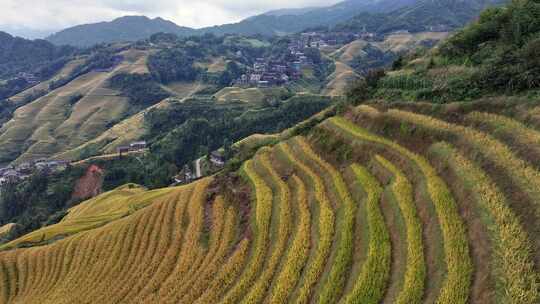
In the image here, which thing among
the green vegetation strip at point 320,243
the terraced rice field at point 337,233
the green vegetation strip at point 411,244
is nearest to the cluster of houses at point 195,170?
the terraced rice field at point 337,233

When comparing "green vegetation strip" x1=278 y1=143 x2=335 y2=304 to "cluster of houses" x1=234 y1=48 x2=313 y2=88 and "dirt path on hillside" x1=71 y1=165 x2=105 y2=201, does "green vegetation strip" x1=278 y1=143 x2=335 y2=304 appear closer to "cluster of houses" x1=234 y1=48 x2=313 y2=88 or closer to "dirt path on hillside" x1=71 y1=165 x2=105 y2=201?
"dirt path on hillside" x1=71 y1=165 x2=105 y2=201

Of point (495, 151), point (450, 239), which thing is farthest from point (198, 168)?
point (450, 239)

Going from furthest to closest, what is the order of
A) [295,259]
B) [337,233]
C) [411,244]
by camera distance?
[337,233]
[295,259]
[411,244]

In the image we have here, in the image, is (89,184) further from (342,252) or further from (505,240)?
(505,240)

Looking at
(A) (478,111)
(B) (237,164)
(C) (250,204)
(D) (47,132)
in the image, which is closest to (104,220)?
(B) (237,164)

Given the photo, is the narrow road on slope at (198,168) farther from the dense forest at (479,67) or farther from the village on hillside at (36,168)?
the dense forest at (479,67)

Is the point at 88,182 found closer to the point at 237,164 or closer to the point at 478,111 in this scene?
the point at 237,164

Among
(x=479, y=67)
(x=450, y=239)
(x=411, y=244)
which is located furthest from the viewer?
(x=479, y=67)
